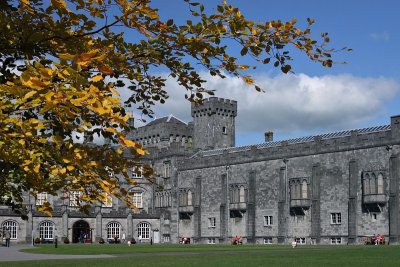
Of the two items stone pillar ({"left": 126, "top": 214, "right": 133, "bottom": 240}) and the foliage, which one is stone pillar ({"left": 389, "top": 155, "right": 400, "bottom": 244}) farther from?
the foliage

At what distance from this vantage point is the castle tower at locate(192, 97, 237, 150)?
92.0 m

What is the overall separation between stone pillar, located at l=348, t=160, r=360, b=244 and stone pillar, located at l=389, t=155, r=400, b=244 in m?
3.75

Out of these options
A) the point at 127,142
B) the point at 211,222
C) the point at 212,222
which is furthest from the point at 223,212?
the point at 127,142

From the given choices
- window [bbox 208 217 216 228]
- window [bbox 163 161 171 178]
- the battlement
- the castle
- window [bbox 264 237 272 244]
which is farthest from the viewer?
the battlement

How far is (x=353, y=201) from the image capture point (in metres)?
62.0

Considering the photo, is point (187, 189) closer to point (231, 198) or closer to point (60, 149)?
point (231, 198)

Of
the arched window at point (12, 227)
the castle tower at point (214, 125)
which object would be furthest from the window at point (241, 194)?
the arched window at point (12, 227)

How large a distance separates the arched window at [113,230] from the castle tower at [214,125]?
1680 centimetres

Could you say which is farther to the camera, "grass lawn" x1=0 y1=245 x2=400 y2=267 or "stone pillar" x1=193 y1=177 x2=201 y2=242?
"stone pillar" x1=193 y1=177 x2=201 y2=242

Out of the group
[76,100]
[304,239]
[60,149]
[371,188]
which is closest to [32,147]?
[60,149]

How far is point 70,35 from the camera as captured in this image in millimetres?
6684

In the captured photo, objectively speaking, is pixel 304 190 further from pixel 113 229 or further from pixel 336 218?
pixel 113 229

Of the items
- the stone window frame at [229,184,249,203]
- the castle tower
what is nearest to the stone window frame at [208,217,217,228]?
the stone window frame at [229,184,249,203]

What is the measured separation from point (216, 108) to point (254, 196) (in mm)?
23644
